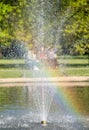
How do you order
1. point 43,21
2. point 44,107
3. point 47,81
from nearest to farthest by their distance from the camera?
point 44,107 < point 47,81 < point 43,21

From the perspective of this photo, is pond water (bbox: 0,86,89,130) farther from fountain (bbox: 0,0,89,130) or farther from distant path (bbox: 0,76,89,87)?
distant path (bbox: 0,76,89,87)

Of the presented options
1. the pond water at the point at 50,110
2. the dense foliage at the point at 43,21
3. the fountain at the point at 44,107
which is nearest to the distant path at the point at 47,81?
the fountain at the point at 44,107

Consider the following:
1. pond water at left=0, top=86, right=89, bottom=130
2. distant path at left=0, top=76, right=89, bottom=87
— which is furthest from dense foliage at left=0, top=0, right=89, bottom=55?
pond water at left=0, top=86, right=89, bottom=130

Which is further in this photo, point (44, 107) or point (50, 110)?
point (44, 107)

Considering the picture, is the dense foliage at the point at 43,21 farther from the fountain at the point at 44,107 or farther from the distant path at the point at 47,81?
the fountain at the point at 44,107

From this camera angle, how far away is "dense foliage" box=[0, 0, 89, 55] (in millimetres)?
32906

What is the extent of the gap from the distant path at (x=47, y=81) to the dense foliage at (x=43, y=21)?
9.63 metres

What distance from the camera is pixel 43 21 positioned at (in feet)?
110

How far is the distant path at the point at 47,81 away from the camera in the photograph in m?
22.2

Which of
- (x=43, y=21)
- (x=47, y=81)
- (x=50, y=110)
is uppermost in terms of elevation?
(x=43, y=21)

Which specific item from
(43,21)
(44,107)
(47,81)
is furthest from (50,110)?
(43,21)

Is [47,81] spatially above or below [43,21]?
below

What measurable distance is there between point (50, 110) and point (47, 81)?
749 centimetres

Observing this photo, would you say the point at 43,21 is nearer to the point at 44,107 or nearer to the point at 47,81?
the point at 47,81
